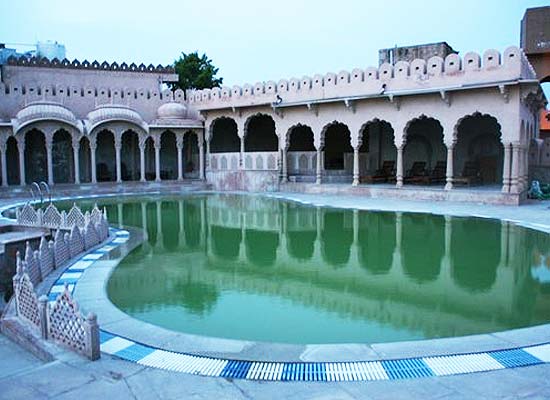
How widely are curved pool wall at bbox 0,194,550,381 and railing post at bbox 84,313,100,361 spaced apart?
0.55ft

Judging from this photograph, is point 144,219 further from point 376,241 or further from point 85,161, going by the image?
point 85,161

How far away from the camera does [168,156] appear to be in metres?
24.2

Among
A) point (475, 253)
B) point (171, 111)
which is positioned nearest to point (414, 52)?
point (171, 111)

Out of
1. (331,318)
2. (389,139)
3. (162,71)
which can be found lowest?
(331,318)

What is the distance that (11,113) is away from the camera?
19.8 metres

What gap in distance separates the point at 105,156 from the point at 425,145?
1413cm

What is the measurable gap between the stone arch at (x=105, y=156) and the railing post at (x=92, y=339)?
64.4ft

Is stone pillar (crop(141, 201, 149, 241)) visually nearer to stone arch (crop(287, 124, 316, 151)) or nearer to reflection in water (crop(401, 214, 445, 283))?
reflection in water (crop(401, 214, 445, 283))

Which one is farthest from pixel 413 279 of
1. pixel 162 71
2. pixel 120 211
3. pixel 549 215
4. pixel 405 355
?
pixel 162 71

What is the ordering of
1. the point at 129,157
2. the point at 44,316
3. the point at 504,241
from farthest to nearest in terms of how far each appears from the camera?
the point at 129,157 < the point at 504,241 < the point at 44,316

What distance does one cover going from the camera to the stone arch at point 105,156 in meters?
22.5

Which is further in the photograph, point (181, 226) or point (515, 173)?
point (515, 173)

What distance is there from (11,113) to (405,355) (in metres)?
20.3

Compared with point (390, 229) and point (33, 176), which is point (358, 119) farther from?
point (33, 176)
